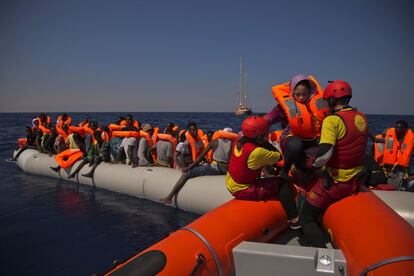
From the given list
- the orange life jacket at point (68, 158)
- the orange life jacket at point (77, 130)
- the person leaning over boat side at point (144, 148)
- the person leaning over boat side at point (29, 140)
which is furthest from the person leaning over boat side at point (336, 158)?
the person leaning over boat side at point (29, 140)

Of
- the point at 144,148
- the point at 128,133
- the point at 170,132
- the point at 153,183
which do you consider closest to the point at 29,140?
the point at 128,133

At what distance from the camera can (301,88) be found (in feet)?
9.56

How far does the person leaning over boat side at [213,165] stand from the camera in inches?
215

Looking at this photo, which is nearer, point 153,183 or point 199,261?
point 199,261

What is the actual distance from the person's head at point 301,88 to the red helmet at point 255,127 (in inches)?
15.3

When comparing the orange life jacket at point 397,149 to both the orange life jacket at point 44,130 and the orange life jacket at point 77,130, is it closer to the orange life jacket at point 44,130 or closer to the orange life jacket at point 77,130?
the orange life jacket at point 77,130

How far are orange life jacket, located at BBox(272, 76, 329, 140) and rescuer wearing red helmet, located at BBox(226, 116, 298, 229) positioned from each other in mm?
255

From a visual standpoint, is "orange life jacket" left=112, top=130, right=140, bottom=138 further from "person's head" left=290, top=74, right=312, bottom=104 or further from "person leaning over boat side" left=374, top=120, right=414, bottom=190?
"person leaning over boat side" left=374, top=120, right=414, bottom=190

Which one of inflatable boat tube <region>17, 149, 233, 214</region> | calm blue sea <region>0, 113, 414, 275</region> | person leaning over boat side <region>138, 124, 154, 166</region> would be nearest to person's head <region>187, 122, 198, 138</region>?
inflatable boat tube <region>17, 149, 233, 214</region>

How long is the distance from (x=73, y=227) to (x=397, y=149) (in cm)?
599

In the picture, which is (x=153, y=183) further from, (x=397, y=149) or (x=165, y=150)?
(x=397, y=149)

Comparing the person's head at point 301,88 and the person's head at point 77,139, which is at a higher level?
the person's head at point 301,88

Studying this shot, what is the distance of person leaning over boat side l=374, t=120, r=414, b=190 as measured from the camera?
578 cm

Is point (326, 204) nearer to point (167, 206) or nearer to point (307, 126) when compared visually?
point (307, 126)
